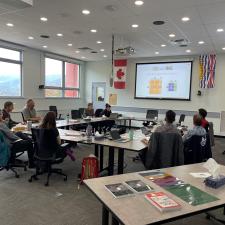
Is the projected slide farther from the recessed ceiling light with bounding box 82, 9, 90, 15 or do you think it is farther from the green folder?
the green folder

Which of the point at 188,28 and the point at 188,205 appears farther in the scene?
the point at 188,28

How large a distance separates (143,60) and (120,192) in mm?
9145

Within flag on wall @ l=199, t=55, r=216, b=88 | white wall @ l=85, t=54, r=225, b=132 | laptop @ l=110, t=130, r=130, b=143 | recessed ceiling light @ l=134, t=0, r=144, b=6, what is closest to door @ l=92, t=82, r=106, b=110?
white wall @ l=85, t=54, r=225, b=132

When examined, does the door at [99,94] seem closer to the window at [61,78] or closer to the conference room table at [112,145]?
the window at [61,78]

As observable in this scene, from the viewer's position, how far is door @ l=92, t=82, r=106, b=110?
11.6 meters

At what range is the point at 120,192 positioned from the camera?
1670mm

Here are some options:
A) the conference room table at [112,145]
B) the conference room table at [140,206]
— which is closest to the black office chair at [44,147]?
the conference room table at [112,145]

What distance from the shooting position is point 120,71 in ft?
32.6

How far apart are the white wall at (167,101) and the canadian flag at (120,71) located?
68 cm

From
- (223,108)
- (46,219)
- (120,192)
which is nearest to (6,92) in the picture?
(46,219)

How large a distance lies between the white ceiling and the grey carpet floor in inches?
131

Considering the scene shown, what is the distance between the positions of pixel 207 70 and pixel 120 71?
3576 millimetres

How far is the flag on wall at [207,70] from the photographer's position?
8.67m

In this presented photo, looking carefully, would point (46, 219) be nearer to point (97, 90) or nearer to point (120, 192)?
point (120, 192)
